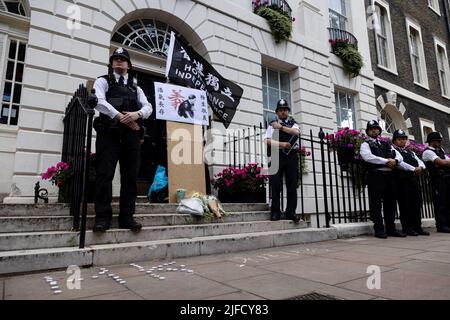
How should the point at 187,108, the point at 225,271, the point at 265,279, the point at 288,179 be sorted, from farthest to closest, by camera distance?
the point at 187,108 → the point at 288,179 → the point at 225,271 → the point at 265,279

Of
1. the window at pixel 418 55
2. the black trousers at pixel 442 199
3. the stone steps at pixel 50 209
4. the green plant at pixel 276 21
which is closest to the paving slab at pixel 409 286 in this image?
the stone steps at pixel 50 209

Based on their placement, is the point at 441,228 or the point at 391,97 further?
the point at 391,97

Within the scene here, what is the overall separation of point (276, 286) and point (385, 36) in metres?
14.2

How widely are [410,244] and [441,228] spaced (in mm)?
2423

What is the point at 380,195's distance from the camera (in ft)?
17.6

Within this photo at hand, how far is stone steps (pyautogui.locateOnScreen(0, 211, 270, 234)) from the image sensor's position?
3336mm

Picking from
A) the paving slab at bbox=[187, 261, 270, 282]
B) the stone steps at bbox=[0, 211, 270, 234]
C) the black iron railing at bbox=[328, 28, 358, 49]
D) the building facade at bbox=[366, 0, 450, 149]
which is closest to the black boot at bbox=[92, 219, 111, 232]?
the stone steps at bbox=[0, 211, 270, 234]

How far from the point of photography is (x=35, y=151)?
514 cm

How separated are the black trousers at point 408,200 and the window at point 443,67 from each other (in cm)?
1365

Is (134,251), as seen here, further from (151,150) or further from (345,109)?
(345,109)

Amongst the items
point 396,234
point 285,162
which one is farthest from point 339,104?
point 285,162

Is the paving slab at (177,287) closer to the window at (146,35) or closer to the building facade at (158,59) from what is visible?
the building facade at (158,59)

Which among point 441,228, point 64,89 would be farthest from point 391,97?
point 64,89
